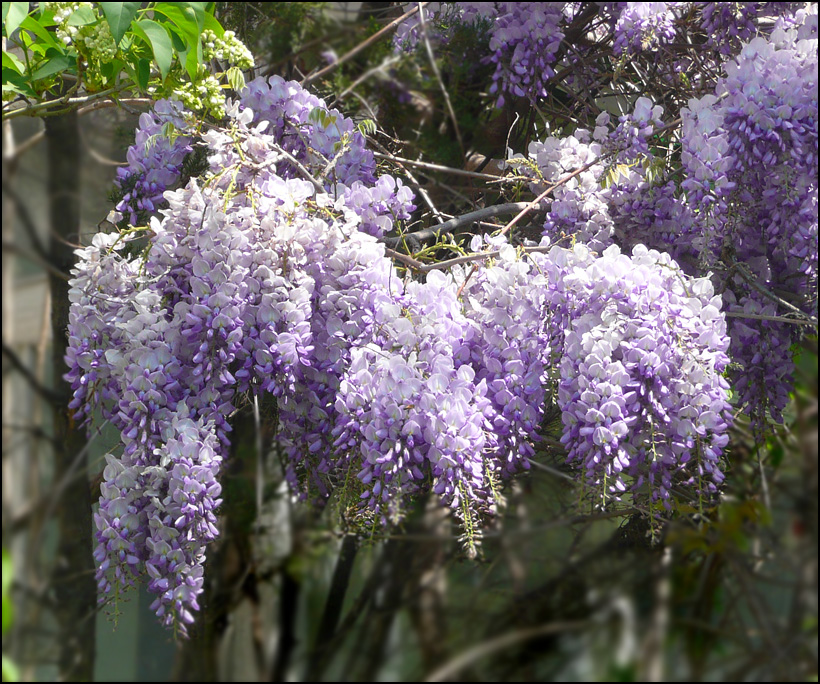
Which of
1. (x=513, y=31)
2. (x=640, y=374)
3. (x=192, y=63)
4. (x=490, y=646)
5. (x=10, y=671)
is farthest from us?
(x=513, y=31)

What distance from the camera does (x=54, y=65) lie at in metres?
1.29

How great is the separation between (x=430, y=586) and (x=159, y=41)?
91cm

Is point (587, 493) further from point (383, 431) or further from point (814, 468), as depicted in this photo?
point (814, 468)

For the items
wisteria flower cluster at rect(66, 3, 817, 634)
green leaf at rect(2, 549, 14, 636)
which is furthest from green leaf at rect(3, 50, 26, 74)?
green leaf at rect(2, 549, 14, 636)

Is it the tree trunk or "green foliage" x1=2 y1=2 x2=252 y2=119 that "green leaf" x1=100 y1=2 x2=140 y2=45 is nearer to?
"green foliage" x1=2 y1=2 x2=252 y2=119

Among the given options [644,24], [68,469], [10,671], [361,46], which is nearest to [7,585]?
[10,671]

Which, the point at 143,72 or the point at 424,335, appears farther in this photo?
the point at 143,72

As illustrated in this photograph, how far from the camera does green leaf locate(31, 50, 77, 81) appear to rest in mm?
1288

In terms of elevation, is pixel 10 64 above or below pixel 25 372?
above

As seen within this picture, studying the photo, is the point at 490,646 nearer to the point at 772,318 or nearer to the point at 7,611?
the point at 7,611

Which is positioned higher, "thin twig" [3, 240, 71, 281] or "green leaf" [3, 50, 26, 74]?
Answer: "green leaf" [3, 50, 26, 74]

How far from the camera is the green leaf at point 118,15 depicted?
110cm

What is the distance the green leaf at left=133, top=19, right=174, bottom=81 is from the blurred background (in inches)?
10.5

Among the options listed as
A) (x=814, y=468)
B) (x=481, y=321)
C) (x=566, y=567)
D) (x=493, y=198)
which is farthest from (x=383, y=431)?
(x=493, y=198)
